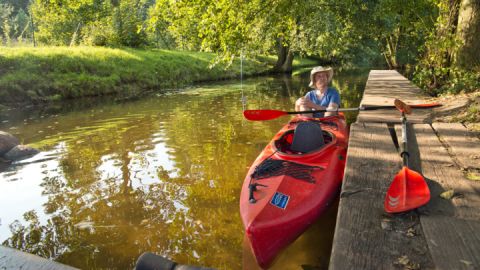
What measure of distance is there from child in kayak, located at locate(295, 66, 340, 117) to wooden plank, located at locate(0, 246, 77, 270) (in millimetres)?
4428

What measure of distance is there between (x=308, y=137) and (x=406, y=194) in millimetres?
1980

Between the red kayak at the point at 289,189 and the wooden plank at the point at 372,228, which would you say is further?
the red kayak at the point at 289,189

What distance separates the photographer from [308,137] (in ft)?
15.1

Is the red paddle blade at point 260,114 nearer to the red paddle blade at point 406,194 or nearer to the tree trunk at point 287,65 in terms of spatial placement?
the red paddle blade at point 406,194

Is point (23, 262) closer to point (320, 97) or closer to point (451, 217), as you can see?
point (451, 217)

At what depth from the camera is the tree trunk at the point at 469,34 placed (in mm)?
7617

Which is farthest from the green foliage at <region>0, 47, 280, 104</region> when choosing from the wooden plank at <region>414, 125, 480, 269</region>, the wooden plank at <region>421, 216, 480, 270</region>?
the wooden plank at <region>421, 216, 480, 270</region>

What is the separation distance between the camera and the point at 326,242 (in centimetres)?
383

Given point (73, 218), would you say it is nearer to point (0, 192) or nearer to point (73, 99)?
point (0, 192)

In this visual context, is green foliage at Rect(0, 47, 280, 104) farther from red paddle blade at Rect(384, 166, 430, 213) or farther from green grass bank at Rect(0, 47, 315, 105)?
red paddle blade at Rect(384, 166, 430, 213)

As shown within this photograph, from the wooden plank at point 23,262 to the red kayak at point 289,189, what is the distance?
5.14ft

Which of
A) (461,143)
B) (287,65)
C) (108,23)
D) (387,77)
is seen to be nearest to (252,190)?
(461,143)

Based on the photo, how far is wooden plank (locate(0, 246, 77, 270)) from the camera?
6.81 feet

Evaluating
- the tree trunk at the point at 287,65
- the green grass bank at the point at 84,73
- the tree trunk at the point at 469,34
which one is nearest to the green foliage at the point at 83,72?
the green grass bank at the point at 84,73
